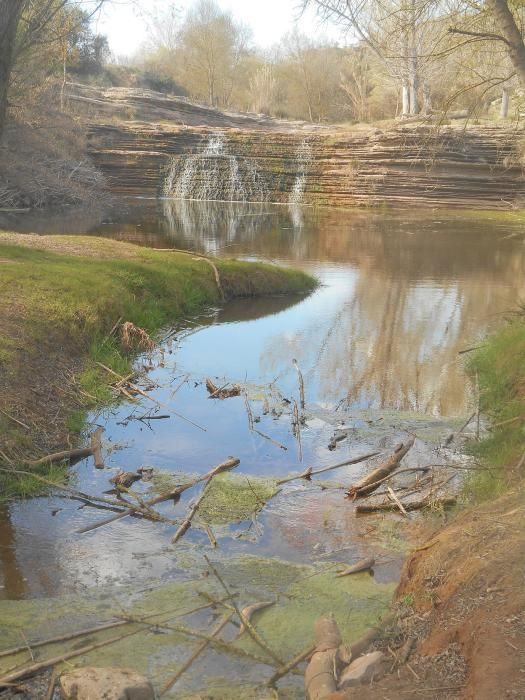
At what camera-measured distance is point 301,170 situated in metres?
32.7

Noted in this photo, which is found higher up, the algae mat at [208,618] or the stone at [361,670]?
the stone at [361,670]

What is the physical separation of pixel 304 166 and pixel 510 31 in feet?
83.2

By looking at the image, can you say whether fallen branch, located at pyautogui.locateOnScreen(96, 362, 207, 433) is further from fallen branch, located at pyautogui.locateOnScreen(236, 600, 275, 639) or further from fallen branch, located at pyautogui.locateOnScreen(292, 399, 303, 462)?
fallen branch, located at pyautogui.locateOnScreen(236, 600, 275, 639)

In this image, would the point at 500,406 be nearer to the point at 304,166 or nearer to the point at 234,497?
the point at 234,497

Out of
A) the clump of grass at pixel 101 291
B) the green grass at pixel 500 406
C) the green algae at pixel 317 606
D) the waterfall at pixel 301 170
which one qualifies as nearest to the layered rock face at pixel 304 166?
the waterfall at pixel 301 170

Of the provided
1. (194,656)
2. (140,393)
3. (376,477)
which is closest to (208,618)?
(194,656)

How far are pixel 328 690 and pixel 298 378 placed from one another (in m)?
5.89

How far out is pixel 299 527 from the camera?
17.8ft

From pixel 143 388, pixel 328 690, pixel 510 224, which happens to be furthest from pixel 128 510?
pixel 510 224

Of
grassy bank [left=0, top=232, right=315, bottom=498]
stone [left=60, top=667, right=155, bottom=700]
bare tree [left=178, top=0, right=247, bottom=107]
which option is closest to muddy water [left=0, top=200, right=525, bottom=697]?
stone [left=60, top=667, right=155, bottom=700]

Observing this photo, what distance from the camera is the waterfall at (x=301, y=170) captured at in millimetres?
32125

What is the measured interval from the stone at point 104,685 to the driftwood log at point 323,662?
0.69 m

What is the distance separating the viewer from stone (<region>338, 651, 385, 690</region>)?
3.11 meters

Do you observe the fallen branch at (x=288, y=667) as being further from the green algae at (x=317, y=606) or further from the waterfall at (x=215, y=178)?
the waterfall at (x=215, y=178)
